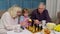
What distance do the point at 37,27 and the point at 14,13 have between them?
0.47m

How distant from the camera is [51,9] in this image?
3895 mm

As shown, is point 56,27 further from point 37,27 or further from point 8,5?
point 8,5

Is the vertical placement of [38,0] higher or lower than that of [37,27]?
higher

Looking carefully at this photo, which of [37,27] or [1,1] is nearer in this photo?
[37,27]

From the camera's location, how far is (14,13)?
2906mm

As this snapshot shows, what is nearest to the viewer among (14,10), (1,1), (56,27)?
(56,27)

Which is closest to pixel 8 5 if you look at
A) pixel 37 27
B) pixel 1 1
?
pixel 1 1

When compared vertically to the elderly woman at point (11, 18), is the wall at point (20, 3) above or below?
above

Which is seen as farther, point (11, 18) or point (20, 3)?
point (20, 3)

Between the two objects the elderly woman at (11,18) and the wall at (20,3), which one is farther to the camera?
the wall at (20,3)

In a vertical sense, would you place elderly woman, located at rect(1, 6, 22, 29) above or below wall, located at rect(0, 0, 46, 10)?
below

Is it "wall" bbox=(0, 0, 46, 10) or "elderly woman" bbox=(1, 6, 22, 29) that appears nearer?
"elderly woman" bbox=(1, 6, 22, 29)

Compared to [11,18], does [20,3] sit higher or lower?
higher

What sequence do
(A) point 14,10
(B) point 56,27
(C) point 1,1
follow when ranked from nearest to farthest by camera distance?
(B) point 56,27 → (A) point 14,10 → (C) point 1,1
